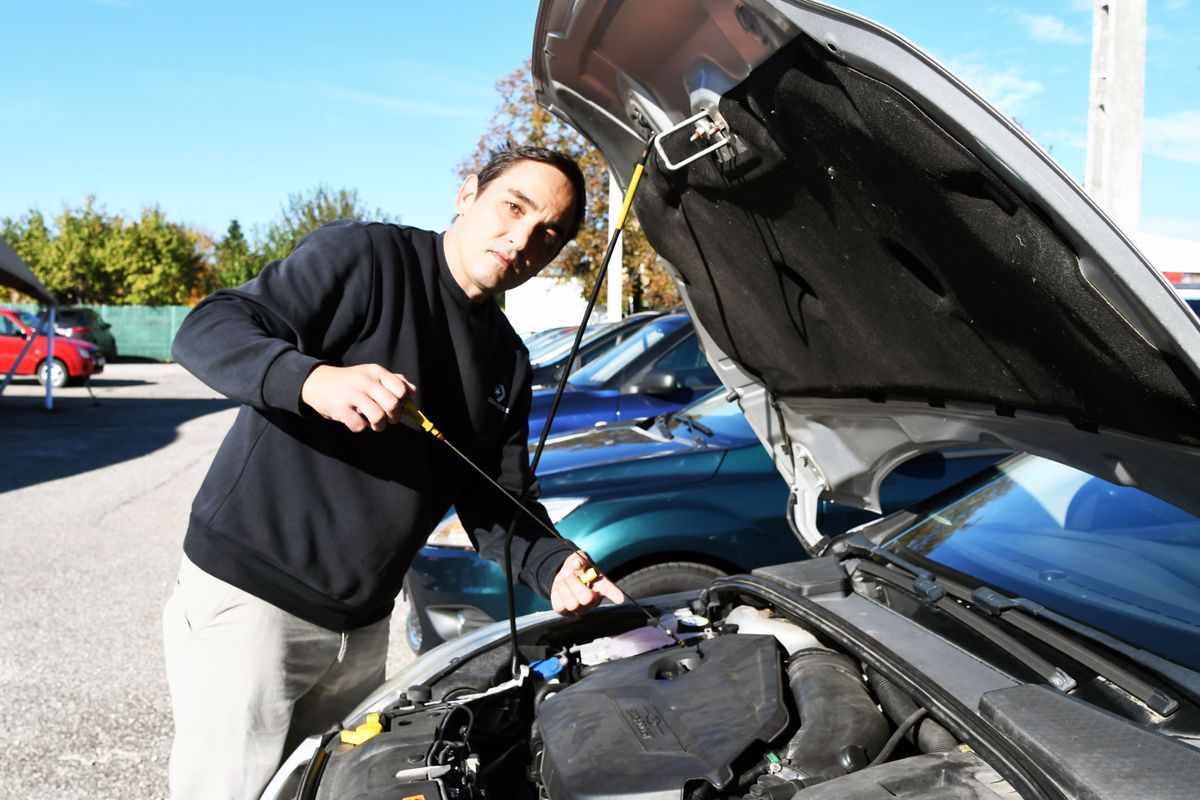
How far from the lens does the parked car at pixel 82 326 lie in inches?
976

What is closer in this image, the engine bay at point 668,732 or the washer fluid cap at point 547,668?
the engine bay at point 668,732

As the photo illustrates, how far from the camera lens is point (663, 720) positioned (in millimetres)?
1827

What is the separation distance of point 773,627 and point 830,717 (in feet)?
1.49

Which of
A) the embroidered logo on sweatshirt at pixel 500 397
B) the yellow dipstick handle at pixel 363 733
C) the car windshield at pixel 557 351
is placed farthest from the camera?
the car windshield at pixel 557 351

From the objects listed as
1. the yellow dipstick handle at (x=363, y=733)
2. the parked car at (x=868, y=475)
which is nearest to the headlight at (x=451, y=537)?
the parked car at (x=868, y=475)

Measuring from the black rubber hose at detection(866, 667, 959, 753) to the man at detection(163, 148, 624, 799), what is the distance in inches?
26.4

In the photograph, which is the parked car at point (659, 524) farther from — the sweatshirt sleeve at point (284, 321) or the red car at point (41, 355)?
the red car at point (41, 355)

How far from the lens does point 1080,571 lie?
2.12 meters

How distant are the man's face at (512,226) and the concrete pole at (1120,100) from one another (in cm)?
462

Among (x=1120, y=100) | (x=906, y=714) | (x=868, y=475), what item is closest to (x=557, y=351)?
(x=1120, y=100)

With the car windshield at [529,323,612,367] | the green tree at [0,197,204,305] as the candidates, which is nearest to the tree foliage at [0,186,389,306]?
the green tree at [0,197,204,305]

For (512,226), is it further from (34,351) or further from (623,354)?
(34,351)

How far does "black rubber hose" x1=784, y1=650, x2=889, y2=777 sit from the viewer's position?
1.74 metres

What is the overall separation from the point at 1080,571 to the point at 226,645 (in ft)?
6.11
